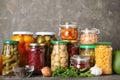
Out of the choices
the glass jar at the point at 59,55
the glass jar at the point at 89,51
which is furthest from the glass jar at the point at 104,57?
the glass jar at the point at 59,55

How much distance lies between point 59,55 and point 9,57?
0.68 ft

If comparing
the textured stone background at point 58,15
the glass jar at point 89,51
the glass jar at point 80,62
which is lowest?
the glass jar at point 80,62

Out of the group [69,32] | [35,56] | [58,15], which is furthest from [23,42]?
[58,15]

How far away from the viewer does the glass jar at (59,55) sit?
1117mm

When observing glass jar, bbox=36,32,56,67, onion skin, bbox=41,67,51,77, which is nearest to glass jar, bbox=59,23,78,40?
glass jar, bbox=36,32,56,67

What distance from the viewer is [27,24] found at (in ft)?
4.60

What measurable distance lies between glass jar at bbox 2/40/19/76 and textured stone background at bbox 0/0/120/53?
1.00 feet

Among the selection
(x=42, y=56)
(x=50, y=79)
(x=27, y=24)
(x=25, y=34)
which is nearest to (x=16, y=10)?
(x=27, y=24)

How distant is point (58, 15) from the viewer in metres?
1.42

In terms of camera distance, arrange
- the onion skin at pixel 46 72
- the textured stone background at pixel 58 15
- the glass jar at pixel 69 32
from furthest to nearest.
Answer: the textured stone background at pixel 58 15 < the glass jar at pixel 69 32 < the onion skin at pixel 46 72

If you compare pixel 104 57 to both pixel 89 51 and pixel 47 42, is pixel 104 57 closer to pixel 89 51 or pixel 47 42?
pixel 89 51

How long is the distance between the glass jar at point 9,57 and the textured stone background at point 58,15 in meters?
0.31

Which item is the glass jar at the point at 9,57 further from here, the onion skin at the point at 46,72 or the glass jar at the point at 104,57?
the glass jar at the point at 104,57

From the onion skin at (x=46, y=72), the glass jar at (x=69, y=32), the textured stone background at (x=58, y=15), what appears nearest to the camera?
the onion skin at (x=46, y=72)
